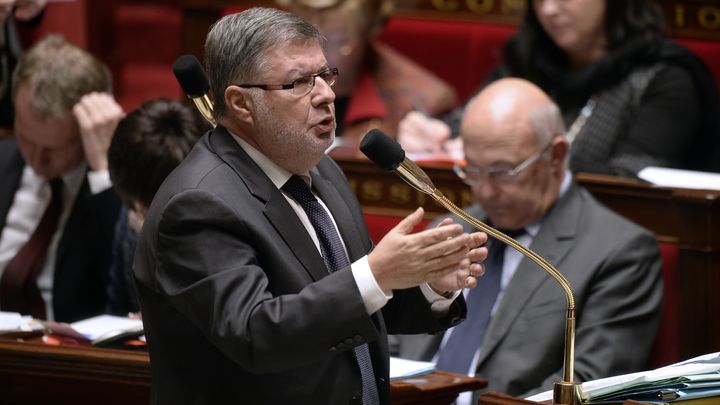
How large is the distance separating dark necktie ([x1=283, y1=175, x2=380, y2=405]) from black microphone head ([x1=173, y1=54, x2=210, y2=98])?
0.18m

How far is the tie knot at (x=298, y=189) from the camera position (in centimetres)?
173

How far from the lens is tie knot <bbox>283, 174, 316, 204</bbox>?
1.73m

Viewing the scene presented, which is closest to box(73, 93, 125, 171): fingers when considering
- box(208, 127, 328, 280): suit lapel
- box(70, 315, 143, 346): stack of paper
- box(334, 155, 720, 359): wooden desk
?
box(70, 315, 143, 346): stack of paper

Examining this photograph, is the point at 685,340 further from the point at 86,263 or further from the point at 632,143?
the point at 86,263

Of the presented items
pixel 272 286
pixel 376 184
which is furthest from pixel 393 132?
pixel 272 286

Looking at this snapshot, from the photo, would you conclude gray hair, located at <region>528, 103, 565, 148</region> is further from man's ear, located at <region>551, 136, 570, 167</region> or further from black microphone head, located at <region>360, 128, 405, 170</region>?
black microphone head, located at <region>360, 128, 405, 170</region>

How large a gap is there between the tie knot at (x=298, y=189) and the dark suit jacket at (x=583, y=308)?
0.80m

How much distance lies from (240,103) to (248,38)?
0.09 m

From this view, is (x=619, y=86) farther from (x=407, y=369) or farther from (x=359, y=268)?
(x=359, y=268)

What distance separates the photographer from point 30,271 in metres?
2.80

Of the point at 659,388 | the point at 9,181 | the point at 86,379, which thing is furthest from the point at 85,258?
the point at 659,388

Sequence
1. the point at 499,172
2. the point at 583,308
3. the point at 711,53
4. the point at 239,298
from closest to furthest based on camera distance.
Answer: the point at 239,298, the point at 583,308, the point at 499,172, the point at 711,53

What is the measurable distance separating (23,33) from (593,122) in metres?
1.70

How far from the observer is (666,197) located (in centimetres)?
263
